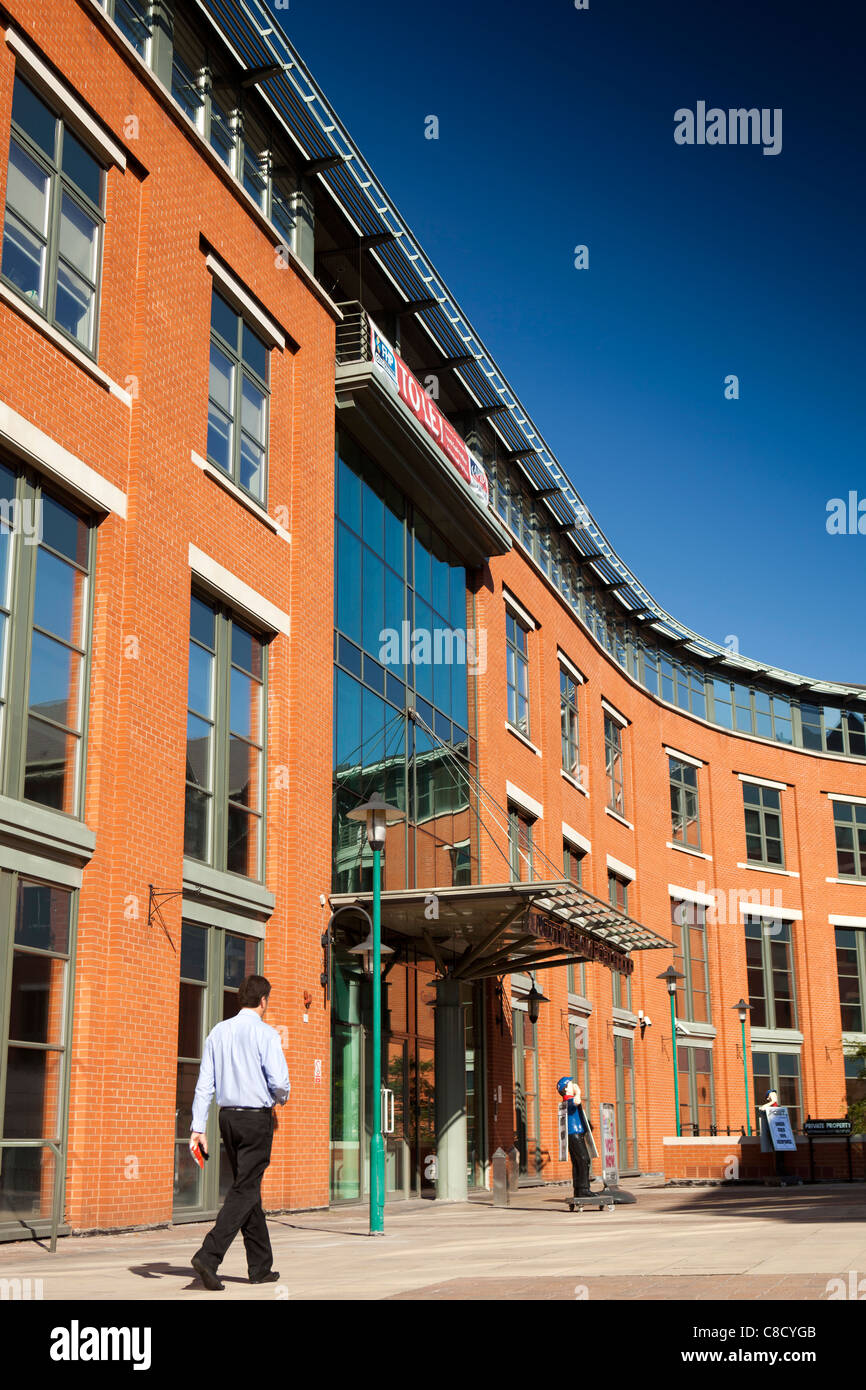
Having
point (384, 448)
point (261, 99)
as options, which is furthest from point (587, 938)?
point (261, 99)

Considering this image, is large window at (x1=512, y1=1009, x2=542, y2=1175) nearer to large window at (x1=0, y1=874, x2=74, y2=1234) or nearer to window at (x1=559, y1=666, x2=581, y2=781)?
window at (x1=559, y1=666, x2=581, y2=781)

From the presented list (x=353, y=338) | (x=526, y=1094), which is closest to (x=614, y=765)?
(x=526, y=1094)

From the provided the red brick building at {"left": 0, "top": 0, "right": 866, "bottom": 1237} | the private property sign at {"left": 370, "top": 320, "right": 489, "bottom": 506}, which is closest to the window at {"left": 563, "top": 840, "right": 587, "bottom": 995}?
the red brick building at {"left": 0, "top": 0, "right": 866, "bottom": 1237}

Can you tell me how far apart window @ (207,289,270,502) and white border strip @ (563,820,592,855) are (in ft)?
51.1

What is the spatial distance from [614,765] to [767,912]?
386 inches

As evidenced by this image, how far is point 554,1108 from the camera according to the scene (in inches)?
1198

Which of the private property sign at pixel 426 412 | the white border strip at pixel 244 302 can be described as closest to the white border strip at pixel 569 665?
the private property sign at pixel 426 412

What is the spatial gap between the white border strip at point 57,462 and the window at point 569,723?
64.4ft

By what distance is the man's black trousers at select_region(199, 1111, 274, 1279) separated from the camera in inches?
321

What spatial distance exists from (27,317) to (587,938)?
43.7 ft

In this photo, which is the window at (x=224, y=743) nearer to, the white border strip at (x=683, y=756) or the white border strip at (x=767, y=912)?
the white border strip at (x=683, y=756)

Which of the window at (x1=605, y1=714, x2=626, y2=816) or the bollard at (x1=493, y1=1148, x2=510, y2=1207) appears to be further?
the window at (x1=605, y1=714, x2=626, y2=816)

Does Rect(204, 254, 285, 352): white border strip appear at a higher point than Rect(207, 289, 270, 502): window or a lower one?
higher

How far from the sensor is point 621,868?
37.7 metres
